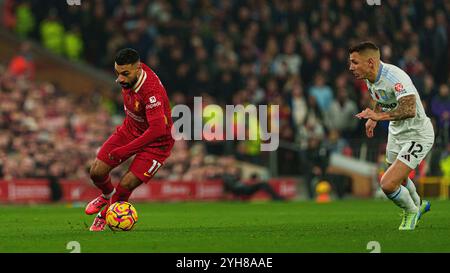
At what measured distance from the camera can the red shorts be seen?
1574 centimetres

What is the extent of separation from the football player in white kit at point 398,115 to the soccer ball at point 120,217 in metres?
3.35

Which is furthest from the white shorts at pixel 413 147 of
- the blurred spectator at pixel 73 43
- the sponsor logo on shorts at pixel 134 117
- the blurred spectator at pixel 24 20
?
the blurred spectator at pixel 24 20

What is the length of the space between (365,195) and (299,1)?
6698mm

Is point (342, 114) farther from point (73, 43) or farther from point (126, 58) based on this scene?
point (126, 58)

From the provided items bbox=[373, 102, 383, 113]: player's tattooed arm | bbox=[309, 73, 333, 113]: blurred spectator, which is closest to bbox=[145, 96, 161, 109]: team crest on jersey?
bbox=[373, 102, 383, 113]: player's tattooed arm

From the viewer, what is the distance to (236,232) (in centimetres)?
1533

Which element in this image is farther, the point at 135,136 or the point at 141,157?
the point at 135,136

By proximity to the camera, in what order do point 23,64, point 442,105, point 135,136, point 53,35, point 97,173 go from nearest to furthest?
point 97,173 < point 135,136 < point 442,105 < point 23,64 < point 53,35

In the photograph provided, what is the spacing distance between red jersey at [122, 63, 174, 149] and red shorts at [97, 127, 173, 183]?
5.6 inches

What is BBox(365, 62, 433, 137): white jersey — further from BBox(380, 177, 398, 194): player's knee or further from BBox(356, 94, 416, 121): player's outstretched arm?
BBox(380, 177, 398, 194): player's knee

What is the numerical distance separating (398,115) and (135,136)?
3714mm

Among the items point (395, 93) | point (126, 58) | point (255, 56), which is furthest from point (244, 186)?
point (395, 93)
